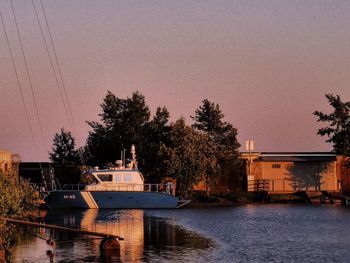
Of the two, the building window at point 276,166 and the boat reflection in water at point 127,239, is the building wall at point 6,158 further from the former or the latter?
the building window at point 276,166

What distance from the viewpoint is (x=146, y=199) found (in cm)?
6769

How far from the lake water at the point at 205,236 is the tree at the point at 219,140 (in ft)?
36.5

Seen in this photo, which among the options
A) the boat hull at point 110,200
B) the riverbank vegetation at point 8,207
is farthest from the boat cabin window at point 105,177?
the riverbank vegetation at point 8,207

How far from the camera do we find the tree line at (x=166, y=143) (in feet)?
260

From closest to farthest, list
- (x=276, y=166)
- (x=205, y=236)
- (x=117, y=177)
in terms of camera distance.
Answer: (x=205, y=236), (x=117, y=177), (x=276, y=166)

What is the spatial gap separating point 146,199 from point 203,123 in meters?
20.2

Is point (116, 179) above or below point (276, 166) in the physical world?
below

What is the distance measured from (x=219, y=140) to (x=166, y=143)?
5383 mm

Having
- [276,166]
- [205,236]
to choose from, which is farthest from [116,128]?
[205,236]

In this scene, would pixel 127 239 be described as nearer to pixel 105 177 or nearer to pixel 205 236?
pixel 205 236

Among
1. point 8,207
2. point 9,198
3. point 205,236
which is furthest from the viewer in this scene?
point 205,236

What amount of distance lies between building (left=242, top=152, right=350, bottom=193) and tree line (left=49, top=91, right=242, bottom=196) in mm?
2287

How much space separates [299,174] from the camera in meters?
83.3

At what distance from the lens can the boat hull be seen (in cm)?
6756
